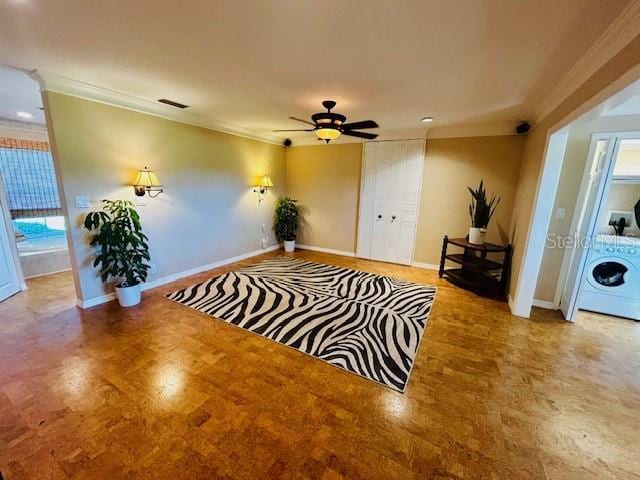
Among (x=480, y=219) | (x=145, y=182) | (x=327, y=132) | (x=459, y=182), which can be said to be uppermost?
(x=327, y=132)

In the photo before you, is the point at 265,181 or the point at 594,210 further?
the point at 265,181

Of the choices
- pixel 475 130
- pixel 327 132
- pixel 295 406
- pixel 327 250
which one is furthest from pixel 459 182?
pixel 295 406

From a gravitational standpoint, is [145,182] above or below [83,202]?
above

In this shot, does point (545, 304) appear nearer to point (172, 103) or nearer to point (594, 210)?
point (594, 210)

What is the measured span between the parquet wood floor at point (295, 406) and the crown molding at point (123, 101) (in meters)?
2.39

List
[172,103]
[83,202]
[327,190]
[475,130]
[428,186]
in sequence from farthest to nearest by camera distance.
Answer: [327,190], [428,186], [475,130], [172,103], [83,202]

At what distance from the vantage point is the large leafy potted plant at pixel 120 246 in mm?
2929

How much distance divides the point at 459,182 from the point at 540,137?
1.37m

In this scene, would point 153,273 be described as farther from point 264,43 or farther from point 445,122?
point 445,122

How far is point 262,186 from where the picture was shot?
5.09m

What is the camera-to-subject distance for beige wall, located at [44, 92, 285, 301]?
9.22 ft

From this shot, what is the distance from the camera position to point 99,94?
2.86 meters

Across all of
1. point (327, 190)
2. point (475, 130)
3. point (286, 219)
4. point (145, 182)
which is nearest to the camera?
point (145, 182)

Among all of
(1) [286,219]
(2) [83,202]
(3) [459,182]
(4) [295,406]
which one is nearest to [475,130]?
(3) [459,182]
